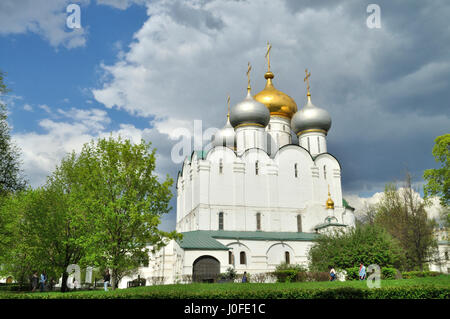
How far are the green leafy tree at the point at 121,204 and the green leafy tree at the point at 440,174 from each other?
65.3ft

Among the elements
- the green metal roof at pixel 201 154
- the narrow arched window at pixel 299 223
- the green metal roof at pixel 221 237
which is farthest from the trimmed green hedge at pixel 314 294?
the green metal roof at pixel 201 154

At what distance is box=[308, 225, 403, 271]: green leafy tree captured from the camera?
997 inches

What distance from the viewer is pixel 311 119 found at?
39.9 metres

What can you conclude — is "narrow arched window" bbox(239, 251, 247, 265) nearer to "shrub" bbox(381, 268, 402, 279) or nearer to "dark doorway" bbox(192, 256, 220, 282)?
"dark doorway" bbox(192, 256, 220, 282)

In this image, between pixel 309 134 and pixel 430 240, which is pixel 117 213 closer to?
pixel 309 134

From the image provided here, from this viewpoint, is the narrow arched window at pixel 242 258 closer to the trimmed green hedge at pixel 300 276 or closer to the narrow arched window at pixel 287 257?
the narrow arched window at pixel 287 257

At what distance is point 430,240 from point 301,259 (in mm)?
14293

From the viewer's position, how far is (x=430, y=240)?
37.2m

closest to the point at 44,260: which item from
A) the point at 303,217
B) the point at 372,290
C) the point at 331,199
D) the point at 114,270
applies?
the point at 114,270

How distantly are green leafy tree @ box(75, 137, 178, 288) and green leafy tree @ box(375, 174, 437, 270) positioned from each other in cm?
2176

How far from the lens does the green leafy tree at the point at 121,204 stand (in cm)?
1816

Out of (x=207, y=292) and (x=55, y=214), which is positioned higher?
(x=55, y=214)

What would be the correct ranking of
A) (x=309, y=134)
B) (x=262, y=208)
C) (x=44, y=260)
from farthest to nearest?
(x=309, y=134) → (x=262, y=208) → (x=44, y=260)

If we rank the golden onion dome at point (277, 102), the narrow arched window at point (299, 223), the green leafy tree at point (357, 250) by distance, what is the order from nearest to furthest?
1. the green leafy tree at point (357, 250)
2. the narrow arched window at point (299, 223)
3. the golden onion dome at point (277, 102)
